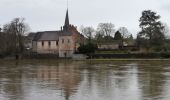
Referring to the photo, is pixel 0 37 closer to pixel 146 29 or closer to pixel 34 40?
pixel 34 40

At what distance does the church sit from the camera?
363 feet

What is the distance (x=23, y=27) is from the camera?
107688 millimetres

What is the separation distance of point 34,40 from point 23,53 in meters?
15.2

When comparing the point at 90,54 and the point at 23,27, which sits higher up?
the point at 23,27

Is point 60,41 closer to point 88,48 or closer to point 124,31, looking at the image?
point 88,48

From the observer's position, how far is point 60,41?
112562mm

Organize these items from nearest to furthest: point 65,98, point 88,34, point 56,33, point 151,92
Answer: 1. point 65,98
2. point 151,92
3. point 56,33
4. point 88,34

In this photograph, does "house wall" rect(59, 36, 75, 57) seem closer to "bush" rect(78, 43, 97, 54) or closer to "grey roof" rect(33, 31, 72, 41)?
"grey roof" rect(33, 31, 72, 41)

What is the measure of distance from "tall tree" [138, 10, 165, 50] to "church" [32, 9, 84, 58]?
20109 mm

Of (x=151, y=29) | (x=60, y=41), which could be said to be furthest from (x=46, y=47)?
(x=151, y=29)

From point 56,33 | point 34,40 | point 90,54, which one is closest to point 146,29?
point 90,54

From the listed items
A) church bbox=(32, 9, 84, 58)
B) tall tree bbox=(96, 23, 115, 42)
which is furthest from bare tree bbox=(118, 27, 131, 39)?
church bbox=(32, 9, 84, 58)

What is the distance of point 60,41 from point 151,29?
89.5ft

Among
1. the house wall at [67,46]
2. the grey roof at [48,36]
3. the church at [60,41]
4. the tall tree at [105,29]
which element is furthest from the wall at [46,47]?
the tall tree at [105,29]
